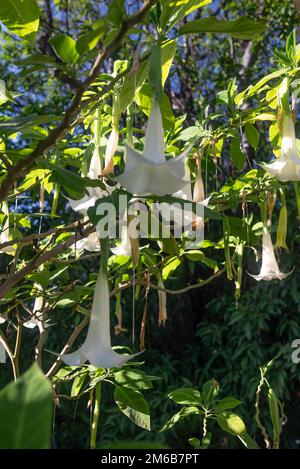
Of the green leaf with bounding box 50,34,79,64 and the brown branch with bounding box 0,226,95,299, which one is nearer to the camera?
the green leaf with bounding box 50,34,79,64

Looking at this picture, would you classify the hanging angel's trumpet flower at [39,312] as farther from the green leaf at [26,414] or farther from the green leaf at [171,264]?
the green leaf at [26,414]

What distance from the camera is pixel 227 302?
8.73 feet

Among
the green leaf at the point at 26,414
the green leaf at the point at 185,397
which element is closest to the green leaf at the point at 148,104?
the green leaf at the point at 185,397

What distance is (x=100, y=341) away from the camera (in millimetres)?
618

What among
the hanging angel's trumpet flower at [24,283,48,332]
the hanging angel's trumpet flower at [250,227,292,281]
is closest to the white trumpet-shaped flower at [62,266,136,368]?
the hanging angel's trumpet flower at [24,283,48,332]

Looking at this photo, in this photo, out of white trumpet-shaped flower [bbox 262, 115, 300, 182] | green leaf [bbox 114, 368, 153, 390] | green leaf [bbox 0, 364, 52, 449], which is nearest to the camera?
green leaf [bbox 0, 364, 52, 449]

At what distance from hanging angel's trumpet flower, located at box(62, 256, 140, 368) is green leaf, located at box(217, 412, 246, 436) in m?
0.37

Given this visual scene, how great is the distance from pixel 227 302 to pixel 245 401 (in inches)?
16.4

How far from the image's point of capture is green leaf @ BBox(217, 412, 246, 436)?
914 mm

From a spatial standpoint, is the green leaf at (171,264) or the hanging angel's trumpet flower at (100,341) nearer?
the hanging angel's trumpet flower at (100,341)

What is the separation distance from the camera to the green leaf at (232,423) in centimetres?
91

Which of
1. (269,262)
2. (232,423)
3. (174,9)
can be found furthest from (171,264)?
(174,9)

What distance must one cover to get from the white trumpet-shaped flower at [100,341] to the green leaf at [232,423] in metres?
0.37

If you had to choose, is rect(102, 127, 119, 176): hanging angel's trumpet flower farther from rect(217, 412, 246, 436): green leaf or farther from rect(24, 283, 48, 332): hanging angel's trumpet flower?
rect(217, 412, 246, 436): green leaf
